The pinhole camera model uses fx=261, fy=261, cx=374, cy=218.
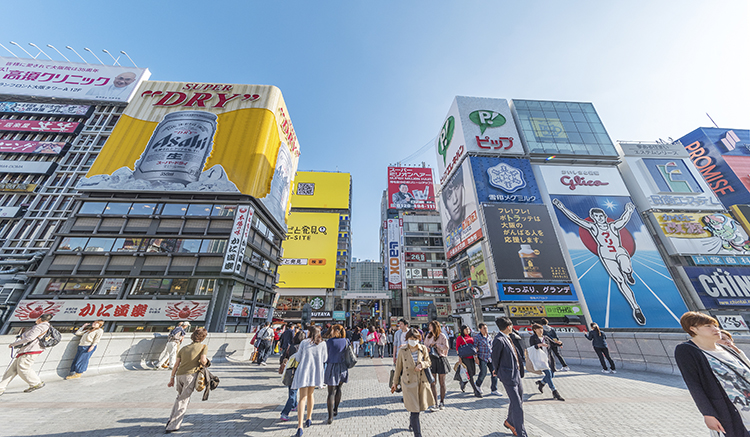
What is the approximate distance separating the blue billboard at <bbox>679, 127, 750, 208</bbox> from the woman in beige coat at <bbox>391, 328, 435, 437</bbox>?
61.8 meters

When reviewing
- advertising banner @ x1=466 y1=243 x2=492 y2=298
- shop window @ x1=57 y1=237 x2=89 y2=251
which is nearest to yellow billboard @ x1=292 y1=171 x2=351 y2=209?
advertising banner @ x1=466 y1=243 x2=492 y2=298

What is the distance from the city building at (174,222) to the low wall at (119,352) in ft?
35.6

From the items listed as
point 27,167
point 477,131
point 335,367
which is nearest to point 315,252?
point 477,131

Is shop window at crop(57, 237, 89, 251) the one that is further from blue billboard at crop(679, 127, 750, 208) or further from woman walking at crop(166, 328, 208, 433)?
blue billboard at crop(679, 127, 750, 208)

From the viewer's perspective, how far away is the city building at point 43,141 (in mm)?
26984

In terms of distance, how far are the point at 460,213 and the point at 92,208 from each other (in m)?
42.1

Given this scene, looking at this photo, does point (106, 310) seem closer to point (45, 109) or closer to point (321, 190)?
point (45, 109)

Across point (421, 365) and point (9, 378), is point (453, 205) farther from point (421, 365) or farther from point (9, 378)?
point (9, 378)

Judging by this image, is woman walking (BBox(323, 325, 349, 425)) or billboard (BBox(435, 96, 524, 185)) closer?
woman walking (BBox(323, 325, 349, 425))

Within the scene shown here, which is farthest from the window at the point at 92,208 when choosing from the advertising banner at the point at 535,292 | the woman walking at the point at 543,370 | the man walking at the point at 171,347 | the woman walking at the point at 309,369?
the advertising banner at the point at 535,292

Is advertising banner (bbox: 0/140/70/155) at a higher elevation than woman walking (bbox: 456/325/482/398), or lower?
higher

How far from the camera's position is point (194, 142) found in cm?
2830

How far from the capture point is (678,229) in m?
33.4

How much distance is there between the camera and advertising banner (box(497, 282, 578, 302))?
91.7 feet
